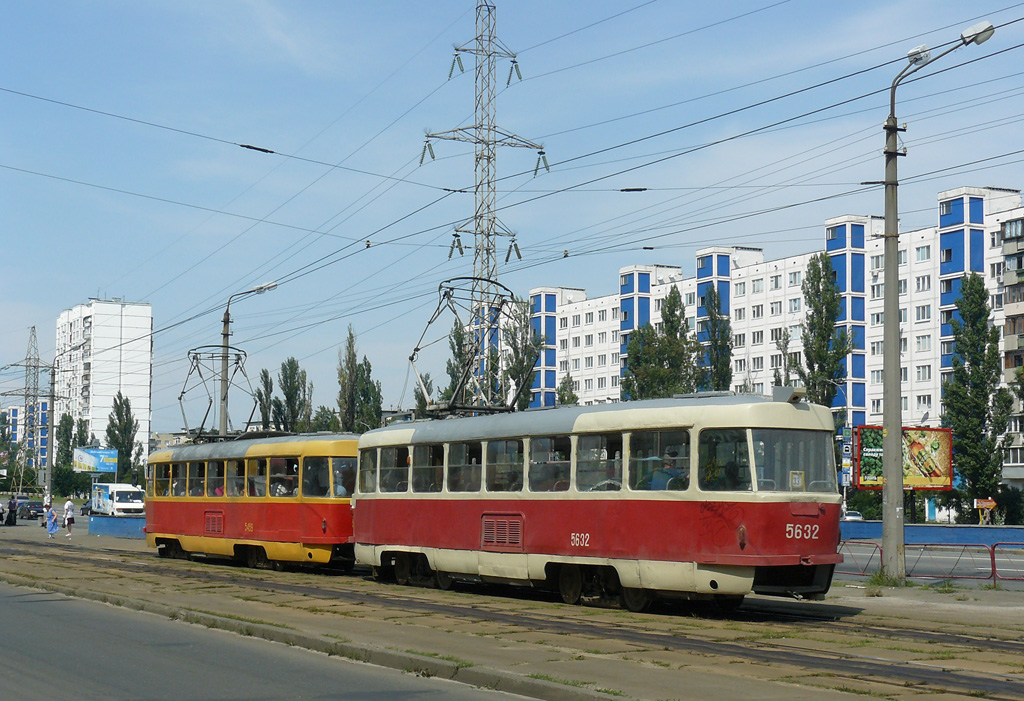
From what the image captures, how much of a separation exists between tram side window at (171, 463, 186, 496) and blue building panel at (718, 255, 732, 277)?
8177cm

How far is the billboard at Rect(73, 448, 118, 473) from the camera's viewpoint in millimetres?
102062

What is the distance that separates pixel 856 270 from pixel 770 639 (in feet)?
285

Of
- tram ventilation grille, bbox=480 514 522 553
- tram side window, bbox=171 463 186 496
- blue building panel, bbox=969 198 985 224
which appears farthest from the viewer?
blue building panel, bbox=969 198 985 224

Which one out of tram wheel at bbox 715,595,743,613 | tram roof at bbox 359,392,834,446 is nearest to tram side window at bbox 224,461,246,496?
tram roof at bbox 359,392,834,446

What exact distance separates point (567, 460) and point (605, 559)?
1.67 meters

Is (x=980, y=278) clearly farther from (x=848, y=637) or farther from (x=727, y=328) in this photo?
(x=848, y=637)

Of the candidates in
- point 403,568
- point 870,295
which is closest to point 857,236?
point 870,295

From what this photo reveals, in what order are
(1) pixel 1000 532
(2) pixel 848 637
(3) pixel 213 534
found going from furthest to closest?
1. (1) pixel 1000 532
2. (3) pixel 213 534
3. (2) pixel 848 637

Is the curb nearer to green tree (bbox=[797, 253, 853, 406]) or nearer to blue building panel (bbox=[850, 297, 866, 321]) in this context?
green tree (bbox=[797, 253, 853, 406])

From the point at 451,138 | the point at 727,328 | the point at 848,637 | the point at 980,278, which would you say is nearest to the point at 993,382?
the point at 980,278

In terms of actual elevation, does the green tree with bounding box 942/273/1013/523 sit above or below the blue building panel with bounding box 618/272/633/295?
below

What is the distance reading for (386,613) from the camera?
14.9 meters

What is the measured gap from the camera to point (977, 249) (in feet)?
286

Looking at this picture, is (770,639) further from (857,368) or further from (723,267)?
(723,267)
